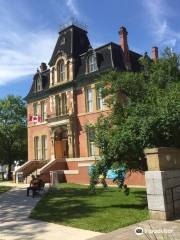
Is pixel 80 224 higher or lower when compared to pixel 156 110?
lower

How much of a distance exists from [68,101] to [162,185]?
990 inches

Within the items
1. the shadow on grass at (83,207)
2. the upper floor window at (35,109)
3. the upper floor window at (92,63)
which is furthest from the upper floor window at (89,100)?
the shadow on grass at (83,207)

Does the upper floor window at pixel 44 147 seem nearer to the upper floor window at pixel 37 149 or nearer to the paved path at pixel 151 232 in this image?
the upper floor window at pixel 37 149

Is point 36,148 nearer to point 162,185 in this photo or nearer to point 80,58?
point 80,58

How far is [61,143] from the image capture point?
3666 cm

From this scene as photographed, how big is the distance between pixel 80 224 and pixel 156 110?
5438 millimetres

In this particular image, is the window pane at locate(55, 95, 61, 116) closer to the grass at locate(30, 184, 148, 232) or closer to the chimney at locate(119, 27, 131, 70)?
the chimney at locate(119, 27, 131, 70)

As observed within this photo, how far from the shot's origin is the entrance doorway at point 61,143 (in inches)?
1436

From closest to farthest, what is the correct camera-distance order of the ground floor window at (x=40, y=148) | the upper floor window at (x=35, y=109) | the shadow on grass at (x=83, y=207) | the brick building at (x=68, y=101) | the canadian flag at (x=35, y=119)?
1. the shadow on grass at (x=83, y=207)
2. the brick building at (x=68, y=101)
3. the canadian flag at (x=35, y=119)
4. the ground floor window at (x=40, y=148)
5. the upper floor window at (x=35, y=109)

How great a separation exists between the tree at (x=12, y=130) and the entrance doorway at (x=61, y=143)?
566 inches

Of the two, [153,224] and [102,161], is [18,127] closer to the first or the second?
[102,161]

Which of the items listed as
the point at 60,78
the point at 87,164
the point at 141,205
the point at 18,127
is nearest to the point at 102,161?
the point at 141,205

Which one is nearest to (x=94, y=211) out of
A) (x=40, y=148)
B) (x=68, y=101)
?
(x=68, y=101)

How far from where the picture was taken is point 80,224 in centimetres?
1170
